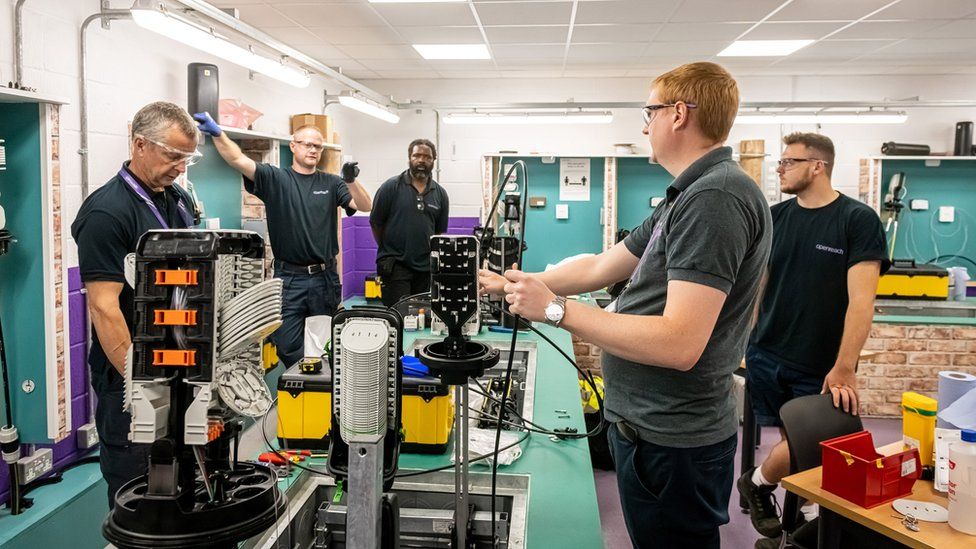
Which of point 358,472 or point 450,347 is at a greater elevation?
point 450,347

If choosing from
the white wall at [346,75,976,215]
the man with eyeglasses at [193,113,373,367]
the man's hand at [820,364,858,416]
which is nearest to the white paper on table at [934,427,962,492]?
the man's hand at [820,364,858,416]

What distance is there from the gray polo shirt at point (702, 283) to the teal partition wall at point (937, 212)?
6332 mm

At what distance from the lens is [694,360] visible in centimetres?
123

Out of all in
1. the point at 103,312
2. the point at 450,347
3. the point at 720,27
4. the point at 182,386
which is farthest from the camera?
the point at 720,27

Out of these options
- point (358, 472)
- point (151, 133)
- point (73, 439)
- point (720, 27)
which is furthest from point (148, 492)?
point (720, 27)

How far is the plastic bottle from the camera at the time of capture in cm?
147

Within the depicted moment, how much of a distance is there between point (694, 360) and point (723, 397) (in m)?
0.24

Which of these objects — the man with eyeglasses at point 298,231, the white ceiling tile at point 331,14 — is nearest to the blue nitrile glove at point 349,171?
the man with eyeglasses at point 298,231

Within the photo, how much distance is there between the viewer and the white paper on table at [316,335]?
232cm

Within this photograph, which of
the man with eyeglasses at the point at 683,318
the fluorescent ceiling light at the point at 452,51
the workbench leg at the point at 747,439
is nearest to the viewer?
the man with eyeglasses at the point at 683,318

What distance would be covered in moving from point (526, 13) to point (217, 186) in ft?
7.86

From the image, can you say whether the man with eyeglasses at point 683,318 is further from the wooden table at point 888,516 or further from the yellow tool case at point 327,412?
the yellow tool case at point 327,412

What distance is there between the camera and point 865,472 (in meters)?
1.64

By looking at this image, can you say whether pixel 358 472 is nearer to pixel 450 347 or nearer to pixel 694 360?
pixel 450 347
